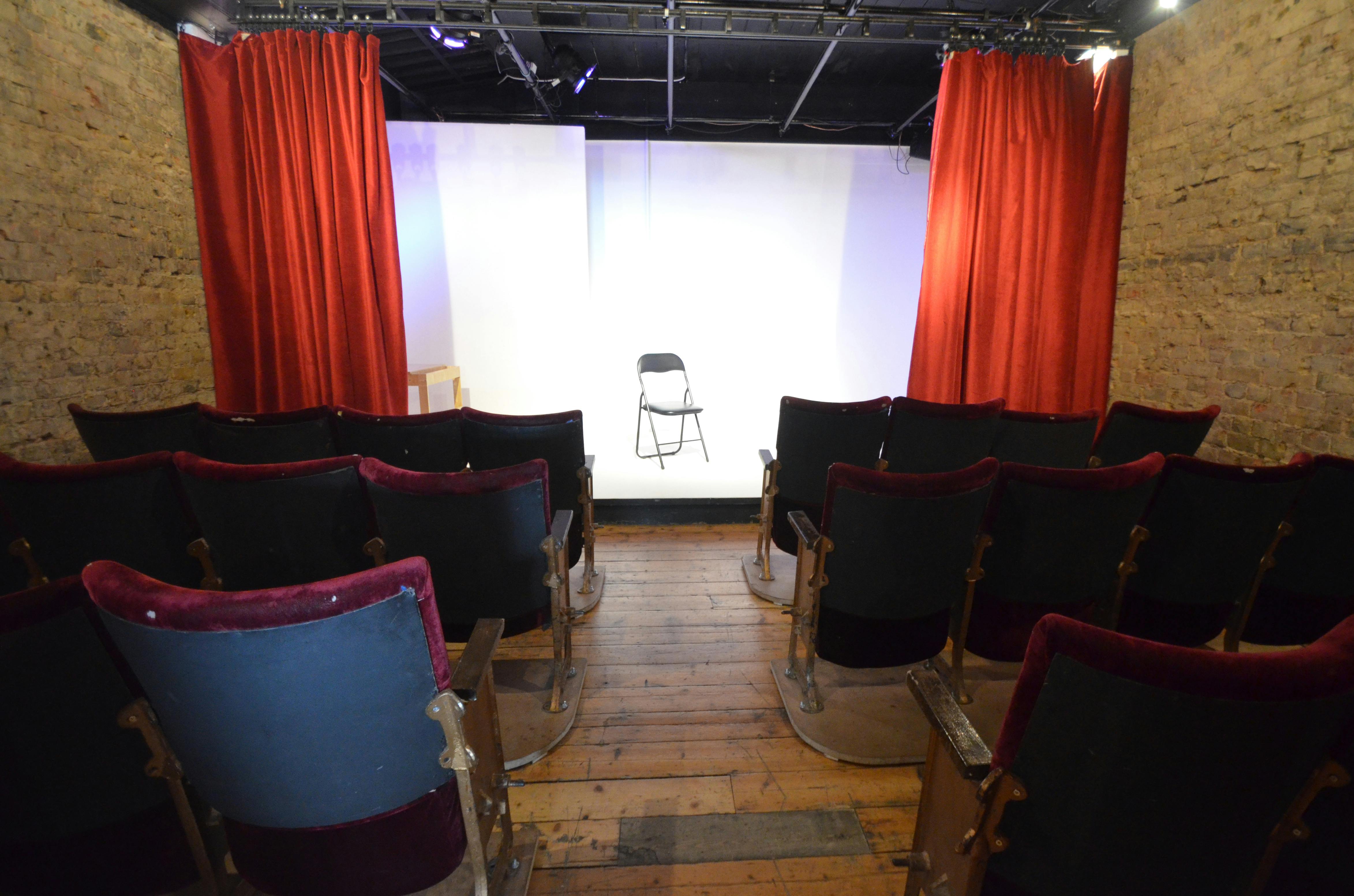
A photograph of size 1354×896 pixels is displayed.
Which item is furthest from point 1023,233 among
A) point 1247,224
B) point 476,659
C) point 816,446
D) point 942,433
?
point 476,659

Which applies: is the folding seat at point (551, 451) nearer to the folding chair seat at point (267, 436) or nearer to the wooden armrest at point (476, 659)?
the folding chair seat at point (267, 436)

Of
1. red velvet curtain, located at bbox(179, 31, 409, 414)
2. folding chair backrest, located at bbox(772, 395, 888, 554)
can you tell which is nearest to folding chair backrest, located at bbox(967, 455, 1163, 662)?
folding chair backrest, located at bbox(772, 395, 888, 554)

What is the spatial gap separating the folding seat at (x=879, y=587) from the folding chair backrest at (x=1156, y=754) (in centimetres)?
75

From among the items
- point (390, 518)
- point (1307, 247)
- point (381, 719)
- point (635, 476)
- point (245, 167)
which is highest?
point (245, 167)

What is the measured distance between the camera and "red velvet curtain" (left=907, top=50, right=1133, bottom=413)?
12.8 ft

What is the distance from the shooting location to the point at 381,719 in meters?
0.96

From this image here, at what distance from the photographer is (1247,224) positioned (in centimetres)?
305

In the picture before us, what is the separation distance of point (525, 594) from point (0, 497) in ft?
4.56

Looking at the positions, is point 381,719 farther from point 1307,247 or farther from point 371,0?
point 371,0

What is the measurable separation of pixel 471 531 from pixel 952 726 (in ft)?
4.09

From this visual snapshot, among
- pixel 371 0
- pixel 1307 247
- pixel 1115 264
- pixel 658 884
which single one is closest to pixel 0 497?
pixel 658 884

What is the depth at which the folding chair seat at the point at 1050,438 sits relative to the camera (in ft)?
8.36

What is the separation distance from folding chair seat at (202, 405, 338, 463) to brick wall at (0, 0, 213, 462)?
112cm

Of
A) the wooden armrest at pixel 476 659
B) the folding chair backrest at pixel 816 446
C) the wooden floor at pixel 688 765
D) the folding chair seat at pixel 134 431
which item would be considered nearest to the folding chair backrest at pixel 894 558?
the wooden floor at pixel 688 765
